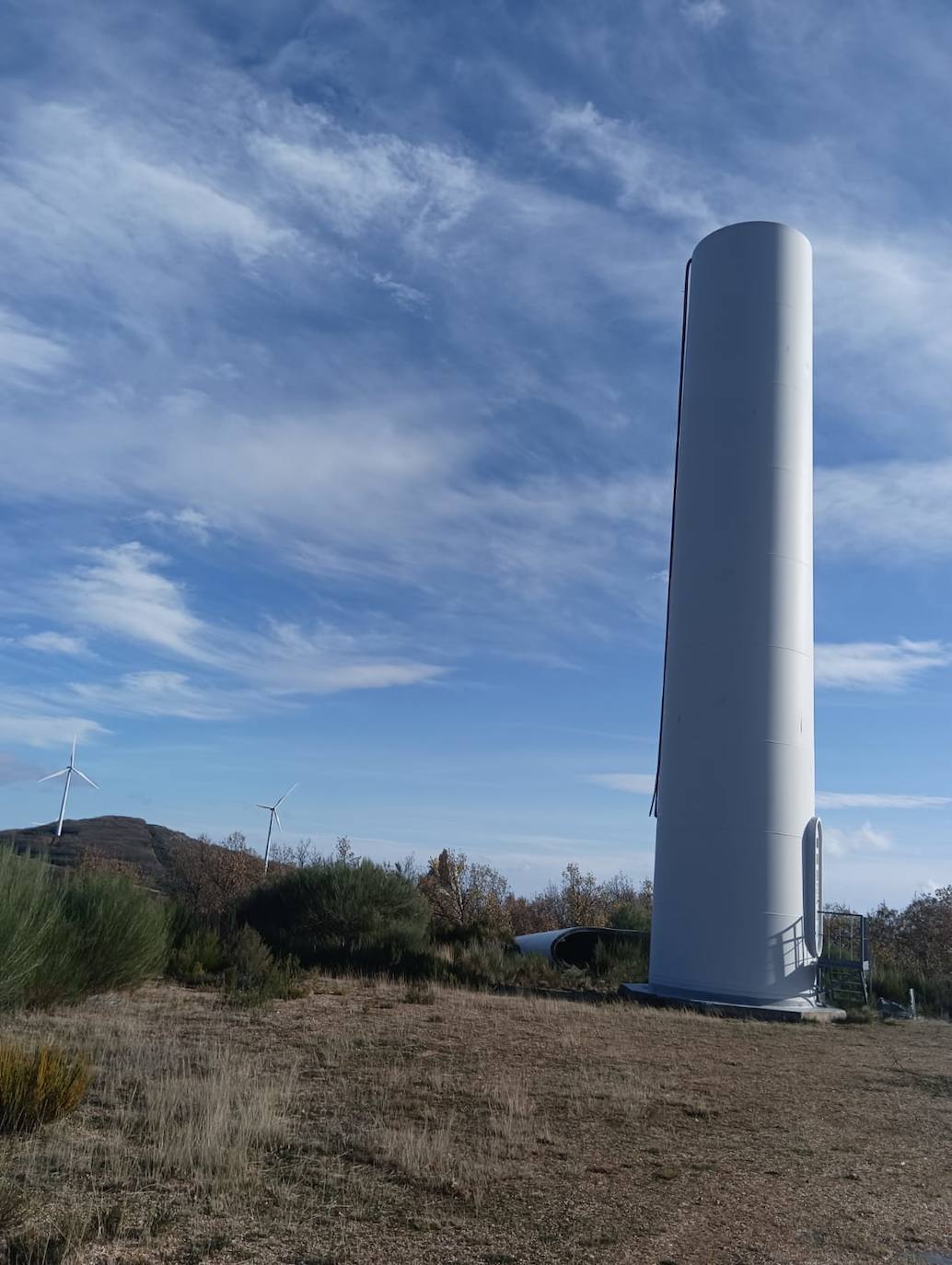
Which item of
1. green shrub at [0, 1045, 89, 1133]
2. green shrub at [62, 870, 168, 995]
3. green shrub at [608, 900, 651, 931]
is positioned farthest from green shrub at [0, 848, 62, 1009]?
green shrub at [608, 900, 651, 931]

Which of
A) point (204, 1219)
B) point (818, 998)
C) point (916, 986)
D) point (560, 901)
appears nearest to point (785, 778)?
point (818, 998)

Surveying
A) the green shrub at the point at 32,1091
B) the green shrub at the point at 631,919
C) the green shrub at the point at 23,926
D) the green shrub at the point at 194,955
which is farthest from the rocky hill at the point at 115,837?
the green shrub at the point at 32,1091

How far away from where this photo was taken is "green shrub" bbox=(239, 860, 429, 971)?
20.6 m

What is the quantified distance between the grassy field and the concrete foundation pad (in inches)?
161

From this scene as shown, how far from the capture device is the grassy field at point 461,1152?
19.0 ft

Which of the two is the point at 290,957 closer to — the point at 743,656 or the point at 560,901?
the point at 743,656

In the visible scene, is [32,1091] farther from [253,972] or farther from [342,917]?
Answer: [342,917]

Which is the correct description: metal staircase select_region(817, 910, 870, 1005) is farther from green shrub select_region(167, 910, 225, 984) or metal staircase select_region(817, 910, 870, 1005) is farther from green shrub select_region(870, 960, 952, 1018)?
green shrub select_region(167, 910, 225, 984)

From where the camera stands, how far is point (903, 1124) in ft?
31.8

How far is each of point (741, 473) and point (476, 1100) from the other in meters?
13.4

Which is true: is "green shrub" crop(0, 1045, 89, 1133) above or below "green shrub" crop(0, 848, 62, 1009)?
below

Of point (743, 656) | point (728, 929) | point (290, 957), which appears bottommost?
point (290, 957)

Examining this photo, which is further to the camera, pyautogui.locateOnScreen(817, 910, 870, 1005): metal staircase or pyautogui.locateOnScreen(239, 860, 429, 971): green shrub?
pyautogui.locateOnScreen(239, 860, 429, 971): green shrub

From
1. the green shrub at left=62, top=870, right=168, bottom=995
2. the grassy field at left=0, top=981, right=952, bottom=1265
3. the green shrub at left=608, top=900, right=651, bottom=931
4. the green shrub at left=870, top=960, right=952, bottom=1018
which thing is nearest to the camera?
the grassy field at left=0, top=981, right=952, bottom=1265
